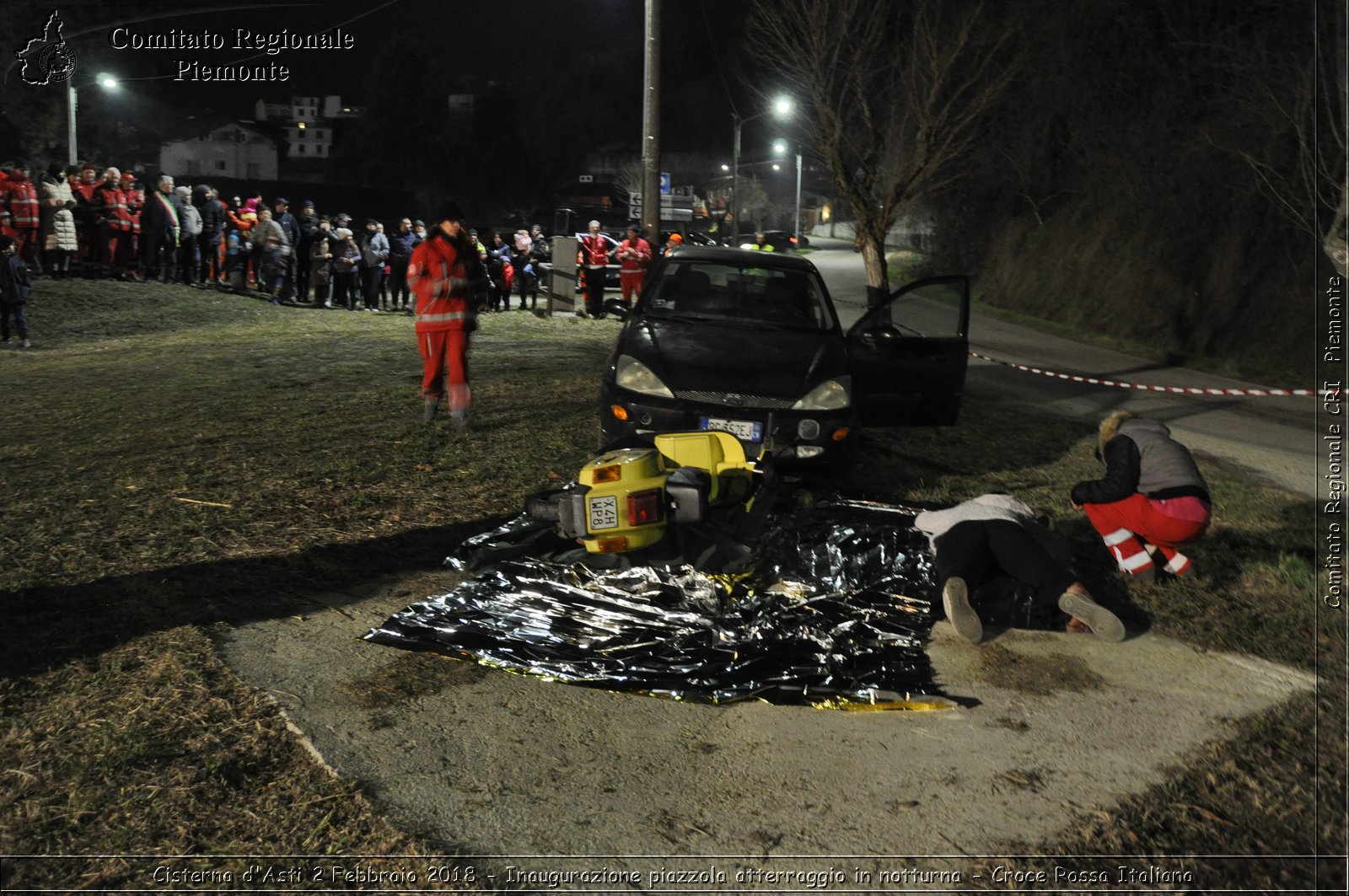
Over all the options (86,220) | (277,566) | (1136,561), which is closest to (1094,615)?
(1136,561)

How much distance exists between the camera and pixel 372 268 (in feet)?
70.4

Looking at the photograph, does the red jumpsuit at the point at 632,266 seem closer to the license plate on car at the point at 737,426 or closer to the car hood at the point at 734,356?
the car hood at the point at 734,356

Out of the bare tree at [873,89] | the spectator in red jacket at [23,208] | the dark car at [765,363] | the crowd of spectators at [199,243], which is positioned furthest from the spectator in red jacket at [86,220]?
the dark car at [765,363]

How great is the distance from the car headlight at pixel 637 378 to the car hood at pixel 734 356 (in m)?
0.04

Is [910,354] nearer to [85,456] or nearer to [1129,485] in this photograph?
[1129,485]

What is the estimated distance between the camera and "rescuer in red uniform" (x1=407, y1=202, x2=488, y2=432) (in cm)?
945

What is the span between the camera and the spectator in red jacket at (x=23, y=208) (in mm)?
17734

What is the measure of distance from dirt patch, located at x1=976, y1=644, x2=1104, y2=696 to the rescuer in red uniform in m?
5.63

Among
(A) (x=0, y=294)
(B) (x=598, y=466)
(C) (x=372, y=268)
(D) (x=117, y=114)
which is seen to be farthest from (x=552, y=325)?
(D) (x=117, y=114)

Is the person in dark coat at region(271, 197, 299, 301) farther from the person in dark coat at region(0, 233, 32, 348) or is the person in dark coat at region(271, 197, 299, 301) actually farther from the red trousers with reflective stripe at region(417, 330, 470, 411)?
the red trousers with reflective stripe at region(417, 330, 470, 411)

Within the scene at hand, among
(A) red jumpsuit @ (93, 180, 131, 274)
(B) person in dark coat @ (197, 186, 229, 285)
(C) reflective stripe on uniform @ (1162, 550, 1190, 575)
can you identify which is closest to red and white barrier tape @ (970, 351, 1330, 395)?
(C) reflective stripe on uniform @ (1162, 550, 1190, 575)

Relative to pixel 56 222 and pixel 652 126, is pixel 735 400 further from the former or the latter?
pixel 56 222

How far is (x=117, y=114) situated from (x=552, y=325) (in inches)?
2013

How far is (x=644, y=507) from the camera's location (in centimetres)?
579
